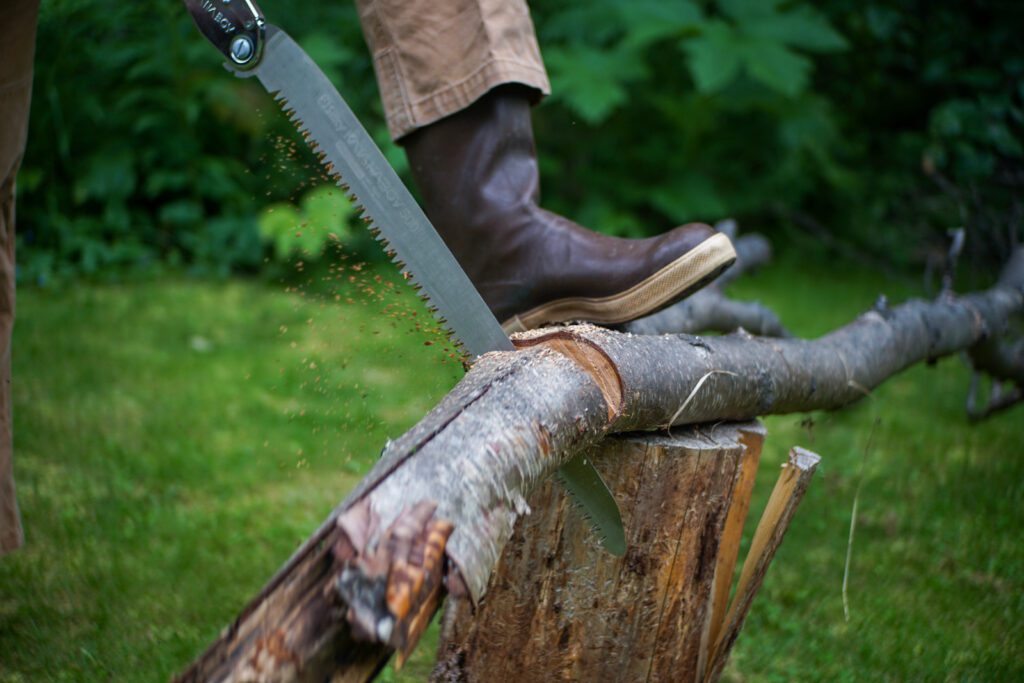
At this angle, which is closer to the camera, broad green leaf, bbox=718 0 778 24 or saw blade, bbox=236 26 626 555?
saw blade, bbox=236 26 626 555

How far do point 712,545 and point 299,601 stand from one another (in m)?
0.97

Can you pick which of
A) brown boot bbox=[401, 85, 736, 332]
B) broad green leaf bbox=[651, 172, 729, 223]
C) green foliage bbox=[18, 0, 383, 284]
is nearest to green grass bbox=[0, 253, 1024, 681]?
brown boot bbox=[401, 85, 736, 332]

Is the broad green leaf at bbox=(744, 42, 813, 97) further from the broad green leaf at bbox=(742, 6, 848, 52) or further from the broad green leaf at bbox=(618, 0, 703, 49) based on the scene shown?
the broad green leaf at bbox=(618, 0, 703, 49)

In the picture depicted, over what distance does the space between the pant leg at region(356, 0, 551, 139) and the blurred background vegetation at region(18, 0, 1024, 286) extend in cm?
263

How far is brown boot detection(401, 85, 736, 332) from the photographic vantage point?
6.12 ft

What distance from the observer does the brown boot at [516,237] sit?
6.12ft

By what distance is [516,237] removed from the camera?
6.33ft

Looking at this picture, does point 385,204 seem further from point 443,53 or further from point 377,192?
point 443,53

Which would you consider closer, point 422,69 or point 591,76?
point 422,69

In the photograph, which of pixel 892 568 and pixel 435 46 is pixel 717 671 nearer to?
pixel 892 568

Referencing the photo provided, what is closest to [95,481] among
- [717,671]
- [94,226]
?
[717,671]

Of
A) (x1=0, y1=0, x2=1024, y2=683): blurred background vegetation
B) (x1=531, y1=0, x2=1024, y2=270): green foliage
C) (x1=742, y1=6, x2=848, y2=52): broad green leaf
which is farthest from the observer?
(x1=742, y1=6, x2=848, y2=52): broad green leaf

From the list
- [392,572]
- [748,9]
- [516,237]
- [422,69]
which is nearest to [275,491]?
[516,237]

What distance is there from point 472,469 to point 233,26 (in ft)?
3.31
